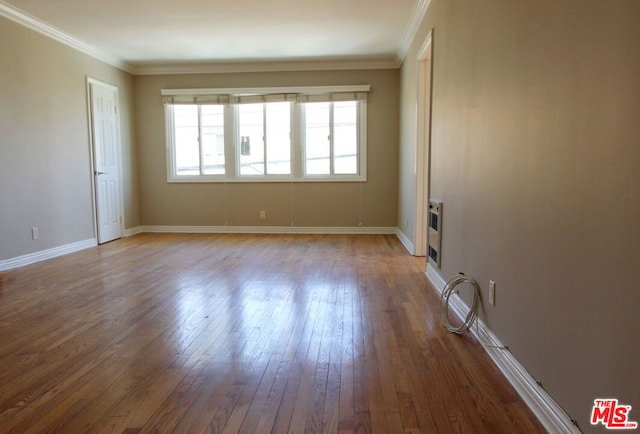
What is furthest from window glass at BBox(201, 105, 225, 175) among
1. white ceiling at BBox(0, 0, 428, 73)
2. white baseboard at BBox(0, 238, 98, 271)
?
white baseboard at BBox(0, 238, 98, 271)

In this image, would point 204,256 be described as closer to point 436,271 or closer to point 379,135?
point 436,271

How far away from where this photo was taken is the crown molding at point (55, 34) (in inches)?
175

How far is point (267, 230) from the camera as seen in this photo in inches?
277

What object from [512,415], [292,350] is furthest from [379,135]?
[512,415]

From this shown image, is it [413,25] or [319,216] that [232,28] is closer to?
[413,25]

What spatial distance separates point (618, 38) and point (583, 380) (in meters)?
1.10

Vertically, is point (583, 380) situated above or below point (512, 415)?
above

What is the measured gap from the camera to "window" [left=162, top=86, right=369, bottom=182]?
6805 mm

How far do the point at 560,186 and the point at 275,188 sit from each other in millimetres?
5686

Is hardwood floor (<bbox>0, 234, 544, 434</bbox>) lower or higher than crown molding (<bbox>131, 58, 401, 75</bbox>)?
lower

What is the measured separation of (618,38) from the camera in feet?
4.06

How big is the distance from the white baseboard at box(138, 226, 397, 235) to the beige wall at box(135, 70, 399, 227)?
69mm

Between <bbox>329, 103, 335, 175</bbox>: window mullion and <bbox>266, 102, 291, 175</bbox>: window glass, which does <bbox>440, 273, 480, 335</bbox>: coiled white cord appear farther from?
<bbox>266, 102, 291, 175</bbox>: window glass

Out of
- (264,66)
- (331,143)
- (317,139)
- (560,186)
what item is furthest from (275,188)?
(560,186)
